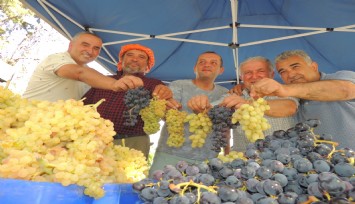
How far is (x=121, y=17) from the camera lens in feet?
14.1

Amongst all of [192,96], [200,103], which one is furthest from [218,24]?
[200,103]

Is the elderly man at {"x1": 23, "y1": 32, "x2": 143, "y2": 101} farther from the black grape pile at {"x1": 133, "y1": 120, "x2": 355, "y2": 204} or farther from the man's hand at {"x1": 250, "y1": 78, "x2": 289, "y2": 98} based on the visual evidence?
the black grape pile at {"x1": 133, "y1": 120, "x2": 355, "y2": 204}

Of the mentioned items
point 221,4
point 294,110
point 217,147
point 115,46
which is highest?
point 221,4

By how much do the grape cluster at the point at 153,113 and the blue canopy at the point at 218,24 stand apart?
78.7 inches

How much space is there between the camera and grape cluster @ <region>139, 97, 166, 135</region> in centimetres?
230

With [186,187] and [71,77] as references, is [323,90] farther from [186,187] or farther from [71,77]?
[71,77]

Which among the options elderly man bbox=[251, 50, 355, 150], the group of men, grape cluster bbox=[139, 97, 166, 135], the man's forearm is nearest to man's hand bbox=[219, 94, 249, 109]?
the group of men

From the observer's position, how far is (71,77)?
226 cm

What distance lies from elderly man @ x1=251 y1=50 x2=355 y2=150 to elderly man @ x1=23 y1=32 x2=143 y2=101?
0.92 m

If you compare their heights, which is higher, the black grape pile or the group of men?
the group of men

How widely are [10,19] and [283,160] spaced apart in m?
15.9

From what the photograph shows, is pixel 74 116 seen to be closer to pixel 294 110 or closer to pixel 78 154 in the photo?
pixel 78 154

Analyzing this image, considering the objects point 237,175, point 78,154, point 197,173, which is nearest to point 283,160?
point 237,175

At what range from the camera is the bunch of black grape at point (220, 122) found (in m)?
2.10
